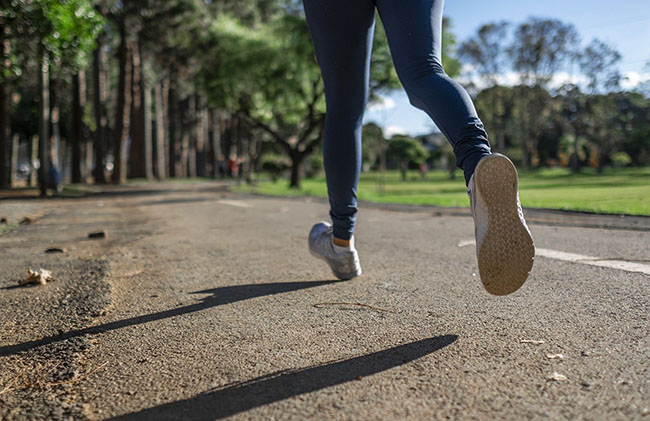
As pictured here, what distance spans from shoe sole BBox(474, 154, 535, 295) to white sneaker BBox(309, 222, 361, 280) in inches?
38.3

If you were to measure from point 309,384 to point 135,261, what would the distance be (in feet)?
7.25

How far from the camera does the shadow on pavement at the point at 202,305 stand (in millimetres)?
1654

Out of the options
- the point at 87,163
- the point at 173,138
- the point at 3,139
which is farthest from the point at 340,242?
the point at 87,163

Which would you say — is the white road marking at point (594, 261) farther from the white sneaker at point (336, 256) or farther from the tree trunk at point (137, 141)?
the tree trunk at point (137, 141)

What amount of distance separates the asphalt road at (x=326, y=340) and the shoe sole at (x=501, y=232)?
0.20 metres

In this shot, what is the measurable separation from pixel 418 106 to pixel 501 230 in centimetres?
60

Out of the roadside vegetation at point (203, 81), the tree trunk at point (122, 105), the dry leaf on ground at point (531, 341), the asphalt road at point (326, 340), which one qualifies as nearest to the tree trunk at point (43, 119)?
the roadside vegetation at point (203, 81)

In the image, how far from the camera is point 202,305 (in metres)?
2.07

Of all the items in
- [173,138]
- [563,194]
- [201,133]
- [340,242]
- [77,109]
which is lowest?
[563,194]

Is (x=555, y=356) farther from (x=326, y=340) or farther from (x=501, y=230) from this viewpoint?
(x=326, y=340)

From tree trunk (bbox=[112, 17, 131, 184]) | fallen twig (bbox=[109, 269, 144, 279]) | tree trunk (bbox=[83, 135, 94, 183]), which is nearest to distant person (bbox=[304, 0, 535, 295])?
fallen twig (bbox=[109, 269, 144, 279])

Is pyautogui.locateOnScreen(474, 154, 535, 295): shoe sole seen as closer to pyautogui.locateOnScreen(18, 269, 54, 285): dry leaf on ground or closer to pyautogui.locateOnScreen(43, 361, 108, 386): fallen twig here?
pyautogui.locateOnScreen(43, 361, 108, 386): fallen twig

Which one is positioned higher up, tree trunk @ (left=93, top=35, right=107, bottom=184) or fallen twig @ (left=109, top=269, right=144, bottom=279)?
A: tree trunk @ (left=93, top=35, right=107, bottom=184)

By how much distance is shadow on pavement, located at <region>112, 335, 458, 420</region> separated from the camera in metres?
1.16
